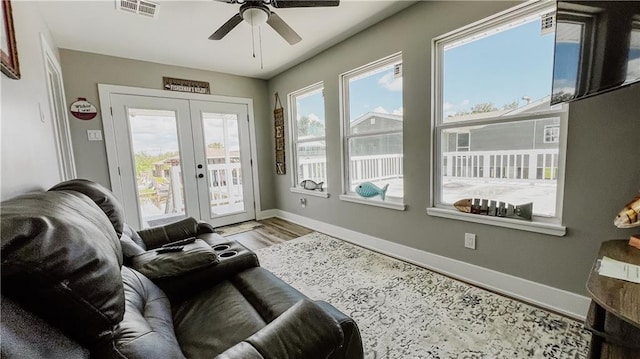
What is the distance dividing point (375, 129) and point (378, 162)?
374 mm

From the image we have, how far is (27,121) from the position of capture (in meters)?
1.45

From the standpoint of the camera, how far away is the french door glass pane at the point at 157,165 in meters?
3.51

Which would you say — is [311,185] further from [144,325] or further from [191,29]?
[144,325]

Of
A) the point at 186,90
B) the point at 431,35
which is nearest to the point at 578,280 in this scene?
the point at 431,35

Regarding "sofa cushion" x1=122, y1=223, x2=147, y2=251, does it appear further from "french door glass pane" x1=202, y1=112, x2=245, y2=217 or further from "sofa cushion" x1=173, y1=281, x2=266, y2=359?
"french door glass pane" x1=202, y1=112, x2=245, y2=217

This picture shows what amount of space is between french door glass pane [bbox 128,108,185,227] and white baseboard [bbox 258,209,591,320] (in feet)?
8.45

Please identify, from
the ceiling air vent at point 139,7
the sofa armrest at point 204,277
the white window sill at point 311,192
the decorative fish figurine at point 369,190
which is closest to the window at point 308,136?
the white window sill at point 311,192

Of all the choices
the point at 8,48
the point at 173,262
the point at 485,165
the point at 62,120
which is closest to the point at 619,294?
the point at 485,165

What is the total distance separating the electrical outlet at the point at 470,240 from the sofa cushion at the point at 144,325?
219 centimetres

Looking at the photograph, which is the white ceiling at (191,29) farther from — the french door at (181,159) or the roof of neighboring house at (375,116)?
the roof of neighboring house at (375,116)

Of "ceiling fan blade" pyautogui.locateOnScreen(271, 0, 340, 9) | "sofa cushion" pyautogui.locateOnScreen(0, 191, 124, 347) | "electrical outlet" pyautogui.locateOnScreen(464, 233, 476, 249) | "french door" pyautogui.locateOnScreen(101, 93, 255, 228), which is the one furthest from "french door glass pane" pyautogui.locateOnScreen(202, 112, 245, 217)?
"sofa cushion" pyautogui.locateOnScreen(0, 191, 124, 347)

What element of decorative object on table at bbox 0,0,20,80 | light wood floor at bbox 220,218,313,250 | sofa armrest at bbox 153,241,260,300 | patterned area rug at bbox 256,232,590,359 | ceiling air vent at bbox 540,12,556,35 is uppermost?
ceiling air vent at bbox 540,12,556,35

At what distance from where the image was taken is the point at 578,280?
173 cm

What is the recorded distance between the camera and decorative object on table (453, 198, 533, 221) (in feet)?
6.35
